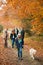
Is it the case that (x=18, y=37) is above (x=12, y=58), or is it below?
above

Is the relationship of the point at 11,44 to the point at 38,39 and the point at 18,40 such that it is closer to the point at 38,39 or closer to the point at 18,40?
the point at 18,40

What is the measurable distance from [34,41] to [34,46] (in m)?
0.07

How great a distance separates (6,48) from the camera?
12.5 ft

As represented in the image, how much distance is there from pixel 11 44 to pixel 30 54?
0.29 m

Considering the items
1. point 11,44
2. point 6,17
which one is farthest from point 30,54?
point 6,17

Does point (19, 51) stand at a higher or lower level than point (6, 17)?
lower

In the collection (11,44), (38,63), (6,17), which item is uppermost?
(6,17)

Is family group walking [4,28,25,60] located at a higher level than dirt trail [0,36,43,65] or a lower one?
higher

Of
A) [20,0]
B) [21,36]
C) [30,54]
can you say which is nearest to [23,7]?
[20,0]

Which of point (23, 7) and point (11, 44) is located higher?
point (23, 7)

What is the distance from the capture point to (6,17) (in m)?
3.81

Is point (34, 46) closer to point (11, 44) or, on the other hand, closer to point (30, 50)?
point (30, 50)

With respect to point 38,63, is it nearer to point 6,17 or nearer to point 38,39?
point 38,39

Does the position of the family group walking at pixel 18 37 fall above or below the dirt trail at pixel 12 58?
above
